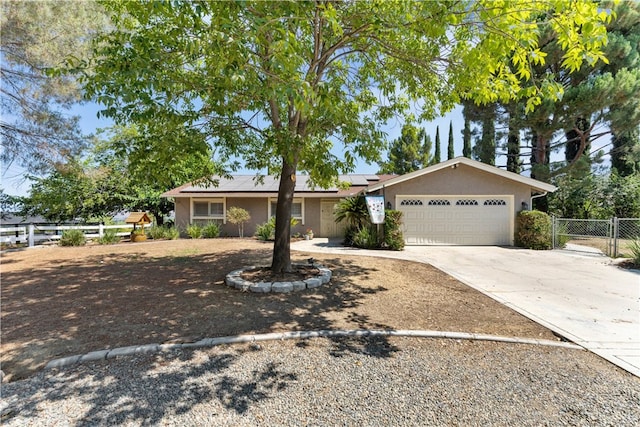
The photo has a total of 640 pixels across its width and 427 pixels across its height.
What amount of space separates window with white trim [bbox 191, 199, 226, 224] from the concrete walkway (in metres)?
8.28

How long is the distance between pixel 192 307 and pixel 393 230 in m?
8.41

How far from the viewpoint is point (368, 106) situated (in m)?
8.19

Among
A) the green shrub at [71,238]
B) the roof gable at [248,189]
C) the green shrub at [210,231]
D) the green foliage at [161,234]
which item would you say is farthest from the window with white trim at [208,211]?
the green shrub at [71,238]

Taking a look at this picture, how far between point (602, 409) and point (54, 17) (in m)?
13.6

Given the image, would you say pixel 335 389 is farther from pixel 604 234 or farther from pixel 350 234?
pixel 604 234

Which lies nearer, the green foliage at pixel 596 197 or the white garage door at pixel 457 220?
the white garage door at pixel 457 220

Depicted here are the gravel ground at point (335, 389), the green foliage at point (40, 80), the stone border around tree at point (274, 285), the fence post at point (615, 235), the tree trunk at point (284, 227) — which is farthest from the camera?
the fence post at point (615, 235)

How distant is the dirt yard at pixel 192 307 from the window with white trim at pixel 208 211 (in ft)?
28.6

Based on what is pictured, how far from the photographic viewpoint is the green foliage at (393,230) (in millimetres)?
11570

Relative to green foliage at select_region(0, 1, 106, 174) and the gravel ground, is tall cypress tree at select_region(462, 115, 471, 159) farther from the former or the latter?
green foliage at select_region(0, 1, 106, 174)

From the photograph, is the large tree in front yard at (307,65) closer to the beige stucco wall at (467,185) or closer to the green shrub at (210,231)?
the beige stucco wall at (467,185)

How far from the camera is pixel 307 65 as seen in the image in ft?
20.8

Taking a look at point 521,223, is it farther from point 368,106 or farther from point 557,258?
point 368,106

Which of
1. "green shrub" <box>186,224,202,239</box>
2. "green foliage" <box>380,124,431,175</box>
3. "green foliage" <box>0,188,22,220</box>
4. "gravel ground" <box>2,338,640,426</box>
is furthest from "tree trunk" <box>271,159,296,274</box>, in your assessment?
"green foliage" <box>380,124,431,175</box>
